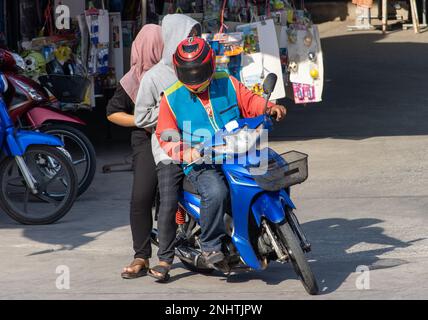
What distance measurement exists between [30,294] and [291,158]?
Result: 1725mm

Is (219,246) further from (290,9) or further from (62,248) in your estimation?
(290,9)

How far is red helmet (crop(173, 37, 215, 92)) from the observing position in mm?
6289

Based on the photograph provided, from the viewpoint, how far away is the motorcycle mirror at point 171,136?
6.32 meters

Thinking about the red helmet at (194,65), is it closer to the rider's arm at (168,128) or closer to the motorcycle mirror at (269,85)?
the rider's arm at (168,128)

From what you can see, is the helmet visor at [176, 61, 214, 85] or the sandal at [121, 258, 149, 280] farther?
the sandal at [121, 258, 149, 280]

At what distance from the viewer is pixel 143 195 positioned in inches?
268

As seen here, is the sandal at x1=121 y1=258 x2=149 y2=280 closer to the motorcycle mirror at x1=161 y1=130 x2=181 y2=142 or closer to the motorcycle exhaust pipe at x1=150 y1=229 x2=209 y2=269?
the motorcycle exhaust pipe at x1=150 y1=229 x2=209 y2=269

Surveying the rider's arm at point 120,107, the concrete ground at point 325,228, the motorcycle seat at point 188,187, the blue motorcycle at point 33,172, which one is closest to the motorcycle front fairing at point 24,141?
the blue motorcycle at point 33,172

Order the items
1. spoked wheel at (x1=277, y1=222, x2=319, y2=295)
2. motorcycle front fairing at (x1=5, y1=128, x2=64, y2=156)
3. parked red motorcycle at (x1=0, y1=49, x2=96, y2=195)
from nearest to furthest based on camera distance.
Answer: spoked wheel at (x1=277, y1=222, x2=319, y2=295) → motorcycle front fairing at (x1=5, y1=128, x2=64, y2=156) → parked red motorcycle at (x1=0, y1=49, x2=96, y2=195)

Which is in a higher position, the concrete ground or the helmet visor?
the helmet visor

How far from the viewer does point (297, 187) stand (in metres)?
9.63

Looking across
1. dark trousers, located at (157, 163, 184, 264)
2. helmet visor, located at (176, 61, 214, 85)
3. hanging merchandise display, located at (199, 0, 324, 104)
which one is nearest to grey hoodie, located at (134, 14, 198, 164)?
dark trousers, located at (157, 163, 184, 264)

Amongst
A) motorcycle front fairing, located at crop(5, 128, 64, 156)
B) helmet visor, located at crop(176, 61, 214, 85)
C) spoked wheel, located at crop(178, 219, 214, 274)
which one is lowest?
spoked wheel, located at crop(178, 219, 214, 274)

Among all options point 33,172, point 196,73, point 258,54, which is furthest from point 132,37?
point 196,73
